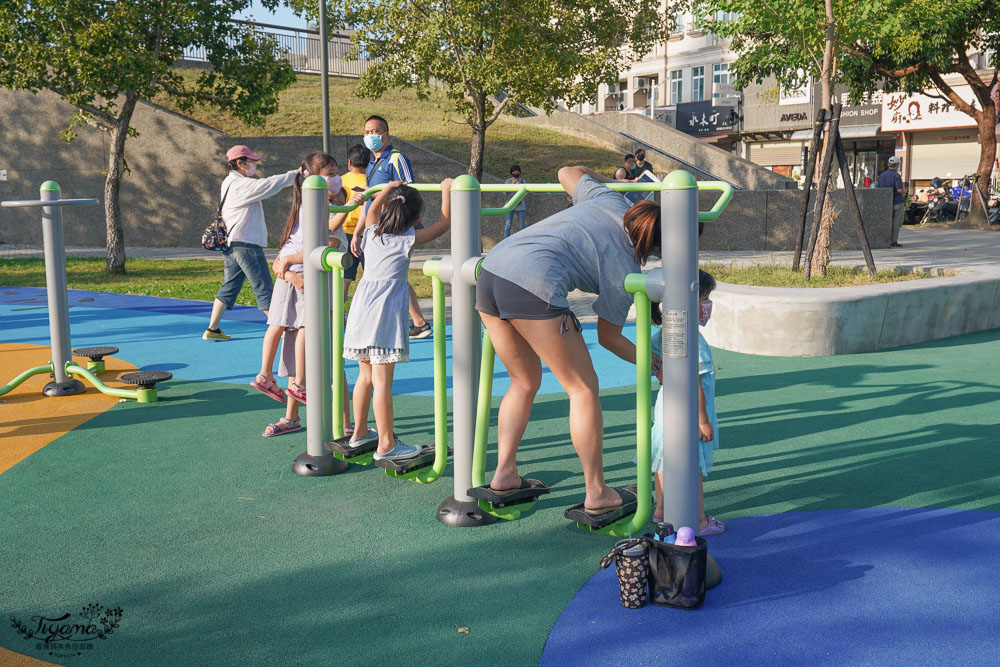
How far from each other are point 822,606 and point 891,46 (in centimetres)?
2044

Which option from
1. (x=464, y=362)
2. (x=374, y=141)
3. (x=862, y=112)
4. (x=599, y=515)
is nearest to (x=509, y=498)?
(x=599, y=515)

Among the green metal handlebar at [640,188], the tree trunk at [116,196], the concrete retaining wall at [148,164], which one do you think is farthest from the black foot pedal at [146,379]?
the concrete retaining wall at [148,164]

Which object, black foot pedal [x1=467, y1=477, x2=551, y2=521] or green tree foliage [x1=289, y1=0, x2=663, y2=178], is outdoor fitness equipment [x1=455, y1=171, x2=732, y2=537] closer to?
black foot pedal [x1=467, y1=477, x2=551, y2=521]

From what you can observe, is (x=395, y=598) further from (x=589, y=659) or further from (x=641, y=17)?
(x=641, y=17)

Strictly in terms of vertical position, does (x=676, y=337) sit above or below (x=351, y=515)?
above

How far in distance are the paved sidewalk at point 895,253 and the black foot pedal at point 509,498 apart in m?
7.93

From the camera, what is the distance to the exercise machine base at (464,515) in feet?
13.3

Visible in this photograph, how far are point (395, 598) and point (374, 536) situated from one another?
2.08 ft

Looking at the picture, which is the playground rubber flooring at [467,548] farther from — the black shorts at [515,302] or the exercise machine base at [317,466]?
the black shorts at [515,302]

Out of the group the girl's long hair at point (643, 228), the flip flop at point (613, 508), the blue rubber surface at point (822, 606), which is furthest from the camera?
the flip flop at point (613, 508)

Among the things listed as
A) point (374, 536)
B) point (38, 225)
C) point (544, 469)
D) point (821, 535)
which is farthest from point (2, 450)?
point (38, 225)

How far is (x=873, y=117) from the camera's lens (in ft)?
119

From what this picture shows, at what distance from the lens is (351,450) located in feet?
15.4

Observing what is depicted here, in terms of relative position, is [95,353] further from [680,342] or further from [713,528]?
[680,342]
